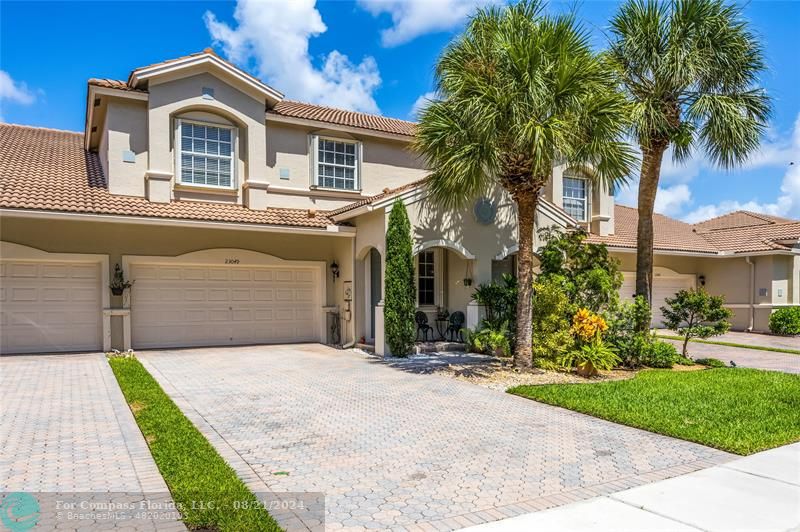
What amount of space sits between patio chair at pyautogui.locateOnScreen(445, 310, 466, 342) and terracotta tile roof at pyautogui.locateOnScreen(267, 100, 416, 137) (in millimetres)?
6335

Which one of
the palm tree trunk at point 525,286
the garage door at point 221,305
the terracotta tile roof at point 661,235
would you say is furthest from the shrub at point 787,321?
the garage door at point 221,305

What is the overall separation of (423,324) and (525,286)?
18.8 feet

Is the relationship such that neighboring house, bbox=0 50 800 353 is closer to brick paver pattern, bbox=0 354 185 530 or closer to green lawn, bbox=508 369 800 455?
brick paver pattern, bbox=0 354 185 530

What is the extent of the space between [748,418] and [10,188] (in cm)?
1681

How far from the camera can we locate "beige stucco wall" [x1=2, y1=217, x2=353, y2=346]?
46.5 ft

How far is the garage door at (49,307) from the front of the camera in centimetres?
1401

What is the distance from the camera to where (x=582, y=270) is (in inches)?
533

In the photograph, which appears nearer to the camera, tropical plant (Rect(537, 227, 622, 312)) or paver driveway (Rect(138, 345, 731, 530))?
paver driveway (Rect(138, 345, 731, 530))

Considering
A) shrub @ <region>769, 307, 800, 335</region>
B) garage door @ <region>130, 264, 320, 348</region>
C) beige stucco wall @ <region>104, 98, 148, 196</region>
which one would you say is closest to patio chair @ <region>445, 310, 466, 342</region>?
garage door @ <region>130, 264, 320, 348</region>

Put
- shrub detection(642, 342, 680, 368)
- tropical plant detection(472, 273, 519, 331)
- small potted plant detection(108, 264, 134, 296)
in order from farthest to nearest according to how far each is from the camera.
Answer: tropical plant detection(472, 273, 519, 331)
small potted plant detection(108, 264, 134, 296)
shrub detection(642, 342, 680, 368)

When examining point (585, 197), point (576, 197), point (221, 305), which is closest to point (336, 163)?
point (221, 305)

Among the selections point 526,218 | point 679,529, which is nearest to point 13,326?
point 526,218

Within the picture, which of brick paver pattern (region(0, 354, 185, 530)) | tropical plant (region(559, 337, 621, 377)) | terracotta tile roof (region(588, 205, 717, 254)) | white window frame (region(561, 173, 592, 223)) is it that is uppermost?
white window frame (region(561, 173, 592, 223))

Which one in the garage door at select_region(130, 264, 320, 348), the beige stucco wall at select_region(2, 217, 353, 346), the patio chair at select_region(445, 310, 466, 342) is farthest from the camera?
the patio chair at select_region(445, 310, 466, 342)
